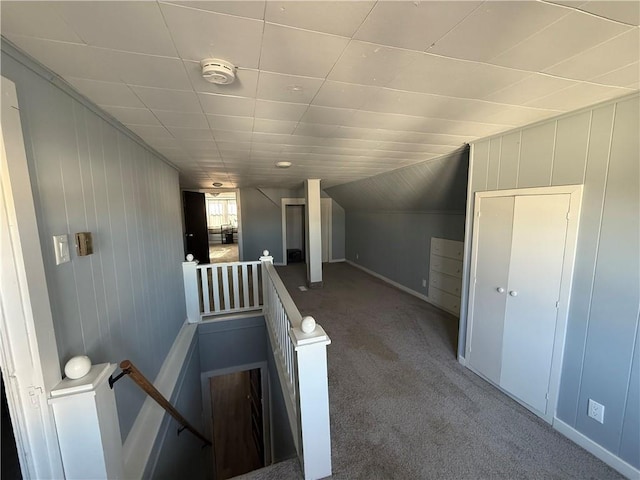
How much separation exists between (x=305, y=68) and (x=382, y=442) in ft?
7.50

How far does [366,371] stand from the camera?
8.22 ft

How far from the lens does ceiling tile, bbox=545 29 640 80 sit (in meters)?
0.94

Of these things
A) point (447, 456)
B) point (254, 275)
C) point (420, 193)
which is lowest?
point (447, 456)

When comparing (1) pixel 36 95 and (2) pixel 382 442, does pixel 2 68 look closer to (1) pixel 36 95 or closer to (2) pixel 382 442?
(1) pixel 36 95

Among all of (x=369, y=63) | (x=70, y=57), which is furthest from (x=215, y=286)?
(x=369, y=63)

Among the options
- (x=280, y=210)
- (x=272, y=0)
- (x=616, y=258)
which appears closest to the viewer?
(x=272, y=0)

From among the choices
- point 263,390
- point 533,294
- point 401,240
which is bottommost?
point 263,390

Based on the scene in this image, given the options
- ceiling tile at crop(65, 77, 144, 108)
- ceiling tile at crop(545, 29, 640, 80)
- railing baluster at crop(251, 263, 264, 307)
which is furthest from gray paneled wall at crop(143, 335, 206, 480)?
ceiling tile at crop(545, 29, 640, 80)

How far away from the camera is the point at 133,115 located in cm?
161

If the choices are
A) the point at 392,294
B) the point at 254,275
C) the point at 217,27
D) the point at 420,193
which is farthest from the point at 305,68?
the point at 392,294

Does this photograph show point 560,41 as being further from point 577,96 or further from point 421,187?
point 421,187

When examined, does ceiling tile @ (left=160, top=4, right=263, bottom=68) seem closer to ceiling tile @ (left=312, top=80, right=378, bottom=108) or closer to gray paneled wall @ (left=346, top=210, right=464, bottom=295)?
ceiling tile @ (left=312, top=80, right=378, bottom=108)

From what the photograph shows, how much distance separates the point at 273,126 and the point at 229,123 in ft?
0.98

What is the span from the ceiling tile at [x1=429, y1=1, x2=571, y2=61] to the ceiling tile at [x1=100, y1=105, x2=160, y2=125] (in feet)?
5.34
